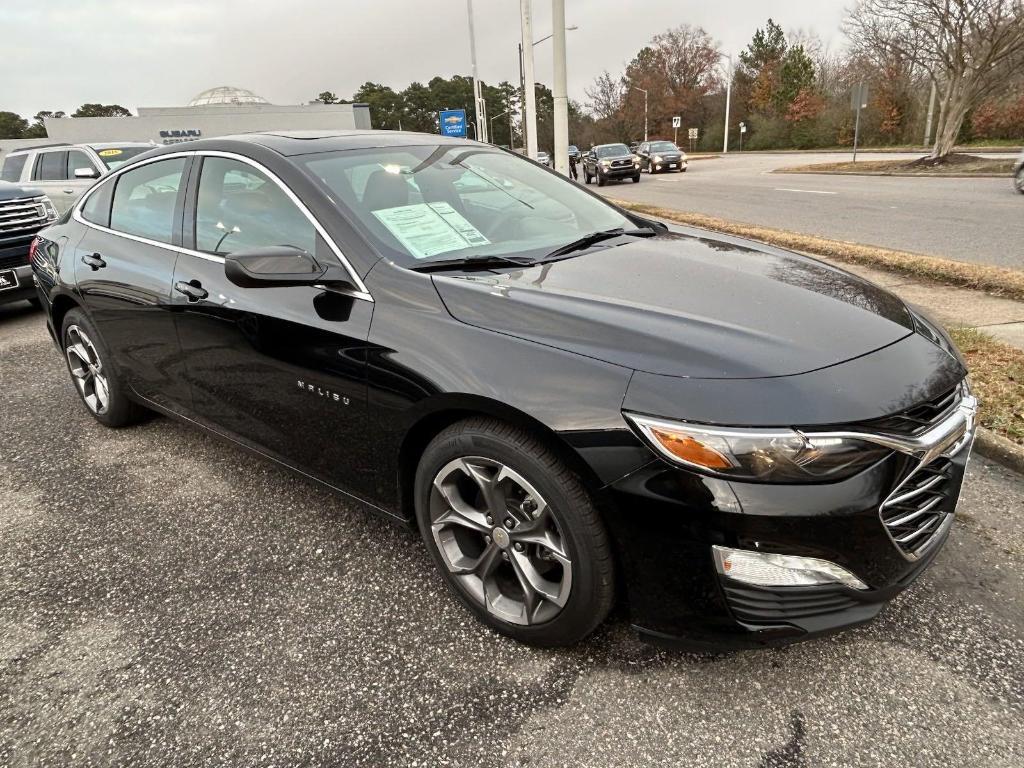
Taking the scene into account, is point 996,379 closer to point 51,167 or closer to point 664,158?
point 51,167

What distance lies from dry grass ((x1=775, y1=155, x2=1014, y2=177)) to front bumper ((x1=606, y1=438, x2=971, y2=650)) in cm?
2231

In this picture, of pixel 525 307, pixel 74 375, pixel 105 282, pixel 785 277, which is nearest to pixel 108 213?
pixel 105 282

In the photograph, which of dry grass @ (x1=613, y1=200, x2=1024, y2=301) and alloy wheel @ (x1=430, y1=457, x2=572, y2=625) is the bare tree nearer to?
dry grass @ (x1=613, y1=200, x2=1024, y2=301)

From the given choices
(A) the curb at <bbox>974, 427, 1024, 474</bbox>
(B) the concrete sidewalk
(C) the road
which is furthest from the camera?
(C) the road

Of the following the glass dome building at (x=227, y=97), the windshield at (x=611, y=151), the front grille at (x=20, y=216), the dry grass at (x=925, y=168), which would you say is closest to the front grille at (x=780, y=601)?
the front grille at (x=20, y=216)

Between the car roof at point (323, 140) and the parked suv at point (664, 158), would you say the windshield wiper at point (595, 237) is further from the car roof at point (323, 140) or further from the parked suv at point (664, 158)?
the parked suv at point (664, 158)

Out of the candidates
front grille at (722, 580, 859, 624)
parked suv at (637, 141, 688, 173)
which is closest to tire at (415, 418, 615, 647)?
front grille at (722, 580, 859, 624)

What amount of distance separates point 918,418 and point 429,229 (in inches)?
69.5

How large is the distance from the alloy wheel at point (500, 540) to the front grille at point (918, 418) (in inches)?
35.5

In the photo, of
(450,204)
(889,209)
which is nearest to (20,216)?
(450,204)

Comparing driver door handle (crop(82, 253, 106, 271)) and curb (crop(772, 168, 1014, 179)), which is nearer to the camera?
driver door handle (crop(82, 253, 106, 271))

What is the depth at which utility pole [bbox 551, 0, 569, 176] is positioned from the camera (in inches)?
596

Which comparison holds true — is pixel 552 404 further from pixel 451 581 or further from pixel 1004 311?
pixel 1004 311

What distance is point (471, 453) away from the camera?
210cm
